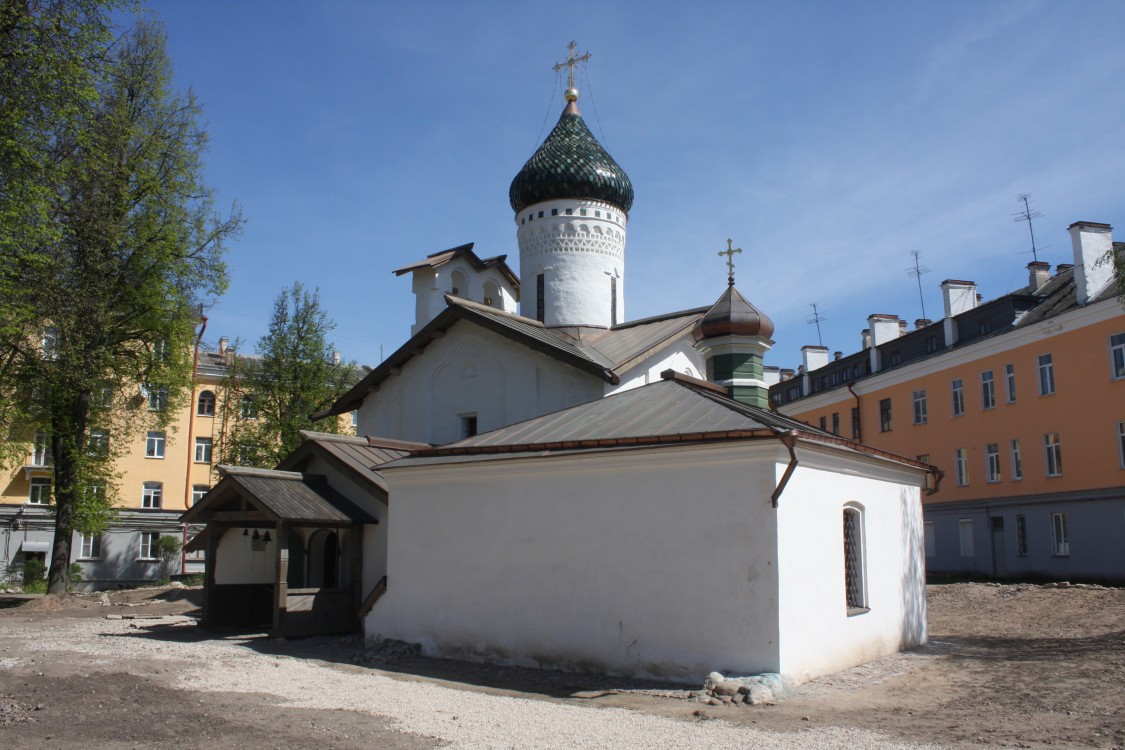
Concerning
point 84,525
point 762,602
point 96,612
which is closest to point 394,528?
point 762,602

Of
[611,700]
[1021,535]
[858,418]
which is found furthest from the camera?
[858,418]

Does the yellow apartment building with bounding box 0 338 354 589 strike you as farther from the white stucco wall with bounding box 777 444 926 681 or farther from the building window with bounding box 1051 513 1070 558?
the building window with bounding box 1051 513 1070 558

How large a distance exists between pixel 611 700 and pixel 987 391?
78.6 feet

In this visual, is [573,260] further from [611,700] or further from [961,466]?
[961,466]

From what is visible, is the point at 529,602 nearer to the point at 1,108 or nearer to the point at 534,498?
the point at 534,498

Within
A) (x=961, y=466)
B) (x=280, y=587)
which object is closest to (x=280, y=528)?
(x=280, y=587)

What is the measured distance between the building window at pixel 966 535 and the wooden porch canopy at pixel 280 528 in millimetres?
22223

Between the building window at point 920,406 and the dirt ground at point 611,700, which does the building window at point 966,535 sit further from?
the dirt ground at point 611,700

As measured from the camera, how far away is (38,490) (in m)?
32.4

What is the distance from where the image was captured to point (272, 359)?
30.4 meters

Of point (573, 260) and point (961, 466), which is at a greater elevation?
point (573, 260)

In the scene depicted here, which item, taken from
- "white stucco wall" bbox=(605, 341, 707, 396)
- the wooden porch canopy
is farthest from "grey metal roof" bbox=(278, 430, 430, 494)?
"white stucco wall" bbox=(605, 341, 707, 396)

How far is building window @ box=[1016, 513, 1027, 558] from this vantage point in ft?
89.0

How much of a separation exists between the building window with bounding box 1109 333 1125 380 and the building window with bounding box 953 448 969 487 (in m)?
6.48
